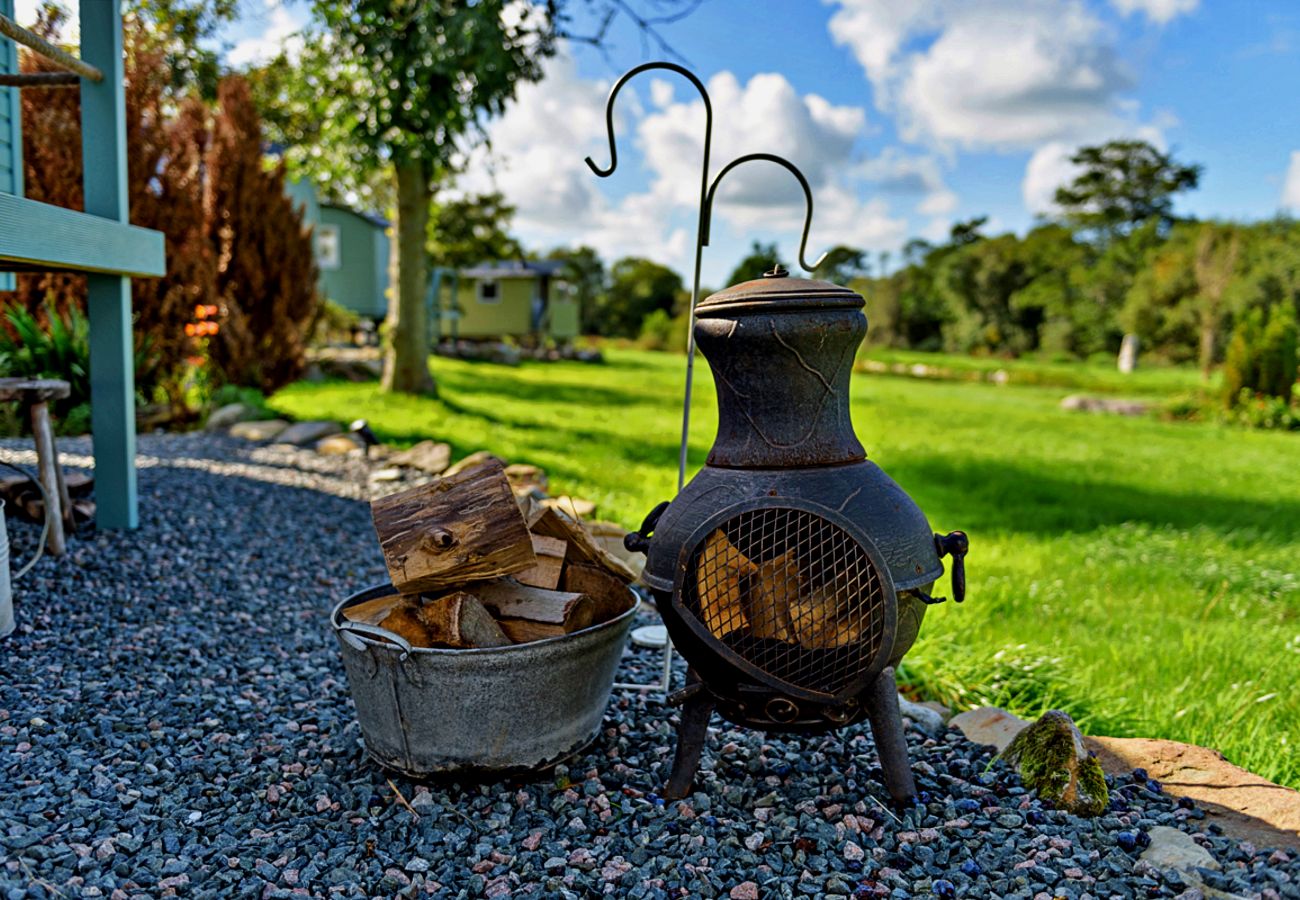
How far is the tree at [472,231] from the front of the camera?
2123 centimetres

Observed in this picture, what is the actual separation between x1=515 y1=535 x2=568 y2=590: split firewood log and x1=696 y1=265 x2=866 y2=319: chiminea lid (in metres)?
0.85

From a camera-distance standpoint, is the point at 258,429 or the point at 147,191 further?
the point at 147,191

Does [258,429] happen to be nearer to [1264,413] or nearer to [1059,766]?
[1059,766]

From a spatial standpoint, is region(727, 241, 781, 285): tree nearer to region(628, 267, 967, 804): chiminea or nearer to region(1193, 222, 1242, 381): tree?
region(1193, 222, 1242, 381): tree

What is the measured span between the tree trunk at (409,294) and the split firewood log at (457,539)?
8818 millimetres

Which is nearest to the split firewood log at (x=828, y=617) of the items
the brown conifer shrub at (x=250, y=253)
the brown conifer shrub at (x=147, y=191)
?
the brown conifer shrub at (x=147, y=191)

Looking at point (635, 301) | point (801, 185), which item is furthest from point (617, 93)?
point (635, 301)

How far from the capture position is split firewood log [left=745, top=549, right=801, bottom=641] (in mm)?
2211

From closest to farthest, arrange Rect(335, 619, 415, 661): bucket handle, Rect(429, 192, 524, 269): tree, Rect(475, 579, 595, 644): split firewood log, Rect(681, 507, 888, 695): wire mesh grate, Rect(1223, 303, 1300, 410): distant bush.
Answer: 1. Rect(681, 507, 888, 695): wire mesh grate
2. Rect(335, 619, 415, 661): bucket handle
3. Rect(475, 579, 595, 644): split firewood log
4. Rect(1223, 303, 1300, 410): distant bush
5. Rect(429, 192, 524, 269): tree

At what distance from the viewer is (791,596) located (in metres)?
2.22

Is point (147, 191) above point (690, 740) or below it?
above

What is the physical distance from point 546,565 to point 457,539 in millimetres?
362

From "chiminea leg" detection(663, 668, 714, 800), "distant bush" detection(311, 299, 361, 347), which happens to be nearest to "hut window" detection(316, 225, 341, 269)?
"distant bush" detection(311, 299, 361, 347)

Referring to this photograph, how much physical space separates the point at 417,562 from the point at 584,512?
2807 mm
